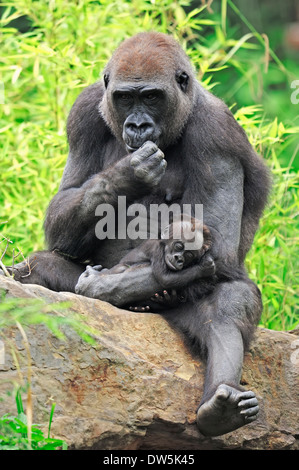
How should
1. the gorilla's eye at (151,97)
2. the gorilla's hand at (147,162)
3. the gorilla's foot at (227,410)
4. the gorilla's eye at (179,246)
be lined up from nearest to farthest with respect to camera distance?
the gorilla's foot at (227,410), the gorilla's eye at (179,246), the gorilla's hand at (147,162), the gorilla's eye at (151,97)

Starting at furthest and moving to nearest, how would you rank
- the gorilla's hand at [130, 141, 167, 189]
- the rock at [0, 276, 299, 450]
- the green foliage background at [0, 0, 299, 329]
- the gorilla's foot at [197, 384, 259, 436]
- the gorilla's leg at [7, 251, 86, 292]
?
the green foliage background at [0, 0, 299, 329], the gorilla's leg at [7, 251, 86, 292], the gorilla's hand at [130, 141, 167, 189], the gorilla's foot at [197, 384, 259, 436], the rock at [0, 276, 299, 450]

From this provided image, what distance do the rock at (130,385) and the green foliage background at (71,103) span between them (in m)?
1.64

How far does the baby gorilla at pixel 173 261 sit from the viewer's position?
3.82 m

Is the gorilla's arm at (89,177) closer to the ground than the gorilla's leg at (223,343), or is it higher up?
higher up

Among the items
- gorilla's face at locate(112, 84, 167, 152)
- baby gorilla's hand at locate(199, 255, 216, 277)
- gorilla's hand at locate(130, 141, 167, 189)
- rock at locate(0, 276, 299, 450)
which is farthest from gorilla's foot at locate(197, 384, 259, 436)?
gorilla's face at locate(112, 84, 167, 152)

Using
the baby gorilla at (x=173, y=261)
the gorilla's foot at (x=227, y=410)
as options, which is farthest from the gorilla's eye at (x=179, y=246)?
the gorilla's foot at (x=227, y=410)

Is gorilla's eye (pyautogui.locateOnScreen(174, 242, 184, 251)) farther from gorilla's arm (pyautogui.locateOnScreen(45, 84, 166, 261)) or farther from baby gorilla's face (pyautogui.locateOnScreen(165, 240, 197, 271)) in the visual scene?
gorilla's arm (pyautogui.locateOnScreen(45, 84, 166, 261))

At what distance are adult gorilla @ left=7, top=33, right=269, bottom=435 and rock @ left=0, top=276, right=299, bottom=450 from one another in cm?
18

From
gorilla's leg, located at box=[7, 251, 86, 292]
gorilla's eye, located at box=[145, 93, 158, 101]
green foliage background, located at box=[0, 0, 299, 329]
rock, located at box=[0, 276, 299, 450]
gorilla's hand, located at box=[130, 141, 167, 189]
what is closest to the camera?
rock, located at box=[0, 276, 299, 450]

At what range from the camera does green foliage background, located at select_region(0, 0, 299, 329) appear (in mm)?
5707

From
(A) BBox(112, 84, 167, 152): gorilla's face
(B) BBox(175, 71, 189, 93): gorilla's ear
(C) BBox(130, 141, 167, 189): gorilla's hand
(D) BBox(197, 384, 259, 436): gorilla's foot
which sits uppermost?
(B) BBox(175, 71, 189, 93): gorilla's ear

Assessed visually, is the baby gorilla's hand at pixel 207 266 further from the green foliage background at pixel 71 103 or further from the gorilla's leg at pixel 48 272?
the green foliage background at pixel 71 103
